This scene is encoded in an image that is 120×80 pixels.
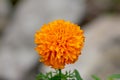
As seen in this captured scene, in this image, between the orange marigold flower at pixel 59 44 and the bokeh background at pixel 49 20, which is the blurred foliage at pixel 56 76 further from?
the bokeh background at pixel 49 20

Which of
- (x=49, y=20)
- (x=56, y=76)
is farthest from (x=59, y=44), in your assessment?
(x=49, y=20)

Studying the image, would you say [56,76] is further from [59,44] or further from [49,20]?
[49,20]

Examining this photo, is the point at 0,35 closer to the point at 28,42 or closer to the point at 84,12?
the point at 28,42

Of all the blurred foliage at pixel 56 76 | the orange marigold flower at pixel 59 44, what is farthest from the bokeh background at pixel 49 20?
the orange marigold flower at pixel 59 44

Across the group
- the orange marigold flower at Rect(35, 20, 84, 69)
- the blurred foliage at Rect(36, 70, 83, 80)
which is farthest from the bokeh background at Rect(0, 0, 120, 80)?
the orange marigold flower at Rect(35, 20, 84, 69)

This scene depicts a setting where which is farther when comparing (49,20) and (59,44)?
(49,20)

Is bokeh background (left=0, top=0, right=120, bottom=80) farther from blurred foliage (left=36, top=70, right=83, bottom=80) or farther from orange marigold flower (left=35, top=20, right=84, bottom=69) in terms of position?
orange marigold flower (left=35, top=20, right=84, bottom=69)
